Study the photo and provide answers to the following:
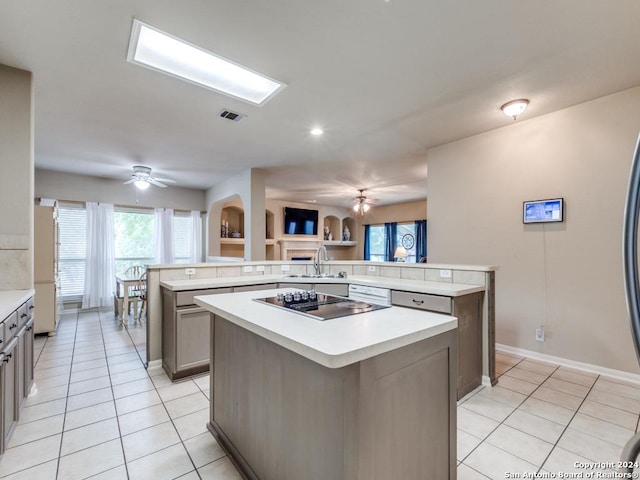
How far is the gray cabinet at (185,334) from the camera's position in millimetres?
2748

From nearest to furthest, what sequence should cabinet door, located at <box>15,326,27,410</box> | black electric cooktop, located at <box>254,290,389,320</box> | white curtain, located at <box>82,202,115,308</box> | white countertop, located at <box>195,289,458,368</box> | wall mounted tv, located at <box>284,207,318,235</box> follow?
1. white countertop, located at <box>195,289,458,368</box>
2. black electric cooktop, located at <box>254,290,389,320</box>
3. cabinet door, located at <box>15,326,27,410</box>
4. white curtain, located at <box>82,202,115,308</box>
5. wall mounted tv, located at <box>284,207,318,235</box>

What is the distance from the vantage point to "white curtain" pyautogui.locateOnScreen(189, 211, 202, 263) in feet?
22.8

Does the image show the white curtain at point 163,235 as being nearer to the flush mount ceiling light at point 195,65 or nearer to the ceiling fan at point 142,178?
the ceiling fan at point 142,178

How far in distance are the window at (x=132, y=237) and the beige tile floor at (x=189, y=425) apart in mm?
3432

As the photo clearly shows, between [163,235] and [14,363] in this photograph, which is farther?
[163,235]

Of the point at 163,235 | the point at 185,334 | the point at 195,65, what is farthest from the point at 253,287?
the point at 163,235

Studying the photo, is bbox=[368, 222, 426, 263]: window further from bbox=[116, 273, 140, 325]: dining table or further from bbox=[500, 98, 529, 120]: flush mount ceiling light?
bbox=[116, 273, 140, 325]: dining table

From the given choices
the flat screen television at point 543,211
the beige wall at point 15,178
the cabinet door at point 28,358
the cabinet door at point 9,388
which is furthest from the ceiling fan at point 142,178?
the flat screen television at point 543,211

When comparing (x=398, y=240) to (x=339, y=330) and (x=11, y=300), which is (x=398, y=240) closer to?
(x=339, y=330)

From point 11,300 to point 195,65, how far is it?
2112mm

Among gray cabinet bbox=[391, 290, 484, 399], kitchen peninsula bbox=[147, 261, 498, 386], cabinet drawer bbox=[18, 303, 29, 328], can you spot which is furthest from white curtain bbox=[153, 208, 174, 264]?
gray cabinet bbox=[391, 290, 484, 399]

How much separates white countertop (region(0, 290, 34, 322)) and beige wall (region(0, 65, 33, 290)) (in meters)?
0.12

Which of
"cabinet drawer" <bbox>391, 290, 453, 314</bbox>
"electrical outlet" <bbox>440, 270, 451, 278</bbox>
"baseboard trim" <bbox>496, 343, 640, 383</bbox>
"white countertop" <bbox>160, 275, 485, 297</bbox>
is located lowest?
"baseboard trim" <bbox>496, 343, 640, 383</bbox>

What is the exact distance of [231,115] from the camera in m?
3.21
